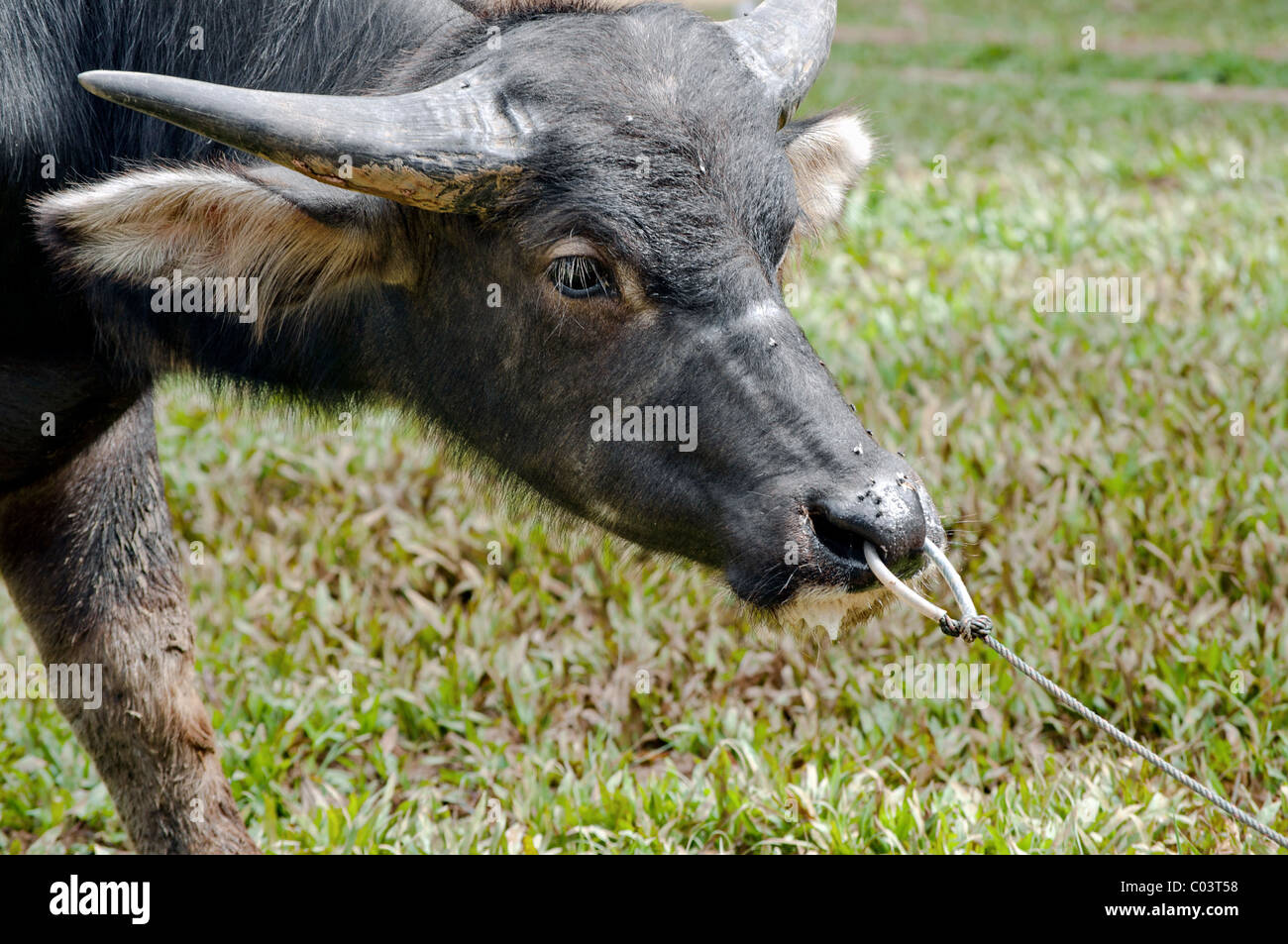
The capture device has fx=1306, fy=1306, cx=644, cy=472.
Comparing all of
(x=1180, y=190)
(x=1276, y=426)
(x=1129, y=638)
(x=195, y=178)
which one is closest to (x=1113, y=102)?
(x=1180, y=190)

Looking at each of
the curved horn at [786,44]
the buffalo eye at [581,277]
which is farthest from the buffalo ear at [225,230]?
the curved horn at [786,44]

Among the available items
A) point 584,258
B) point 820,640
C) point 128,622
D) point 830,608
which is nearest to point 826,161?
point 584,258

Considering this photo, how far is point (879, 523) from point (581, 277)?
739mm

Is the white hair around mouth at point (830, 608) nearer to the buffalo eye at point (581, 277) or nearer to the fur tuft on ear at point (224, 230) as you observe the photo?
the buffalo eye at point (581, 277)

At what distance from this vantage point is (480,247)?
2.58 metres

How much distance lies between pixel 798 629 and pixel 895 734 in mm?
1552

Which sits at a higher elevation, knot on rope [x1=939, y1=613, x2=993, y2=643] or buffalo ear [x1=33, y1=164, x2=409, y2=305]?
buffalo ear [x1=33, y1=164, x2=409, y2=305]

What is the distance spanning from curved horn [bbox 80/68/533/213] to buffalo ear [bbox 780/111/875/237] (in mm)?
852

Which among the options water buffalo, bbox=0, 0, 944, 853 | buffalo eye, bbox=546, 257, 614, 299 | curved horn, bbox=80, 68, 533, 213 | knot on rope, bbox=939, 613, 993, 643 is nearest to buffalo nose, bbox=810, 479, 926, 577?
water buffalo, bbox=0, 0, 944, 853

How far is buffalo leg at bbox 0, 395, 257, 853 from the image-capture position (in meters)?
3.33

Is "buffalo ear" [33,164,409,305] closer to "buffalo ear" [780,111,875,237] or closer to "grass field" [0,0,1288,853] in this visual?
"grass field" [0,0,1288,853]

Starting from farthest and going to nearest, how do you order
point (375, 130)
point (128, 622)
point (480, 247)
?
1. point (128, 622)
2. point (480, 247)
3. point (375, 130)

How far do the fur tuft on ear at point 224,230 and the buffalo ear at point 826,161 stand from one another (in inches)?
40.7

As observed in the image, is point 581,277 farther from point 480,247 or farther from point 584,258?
point 480,247
